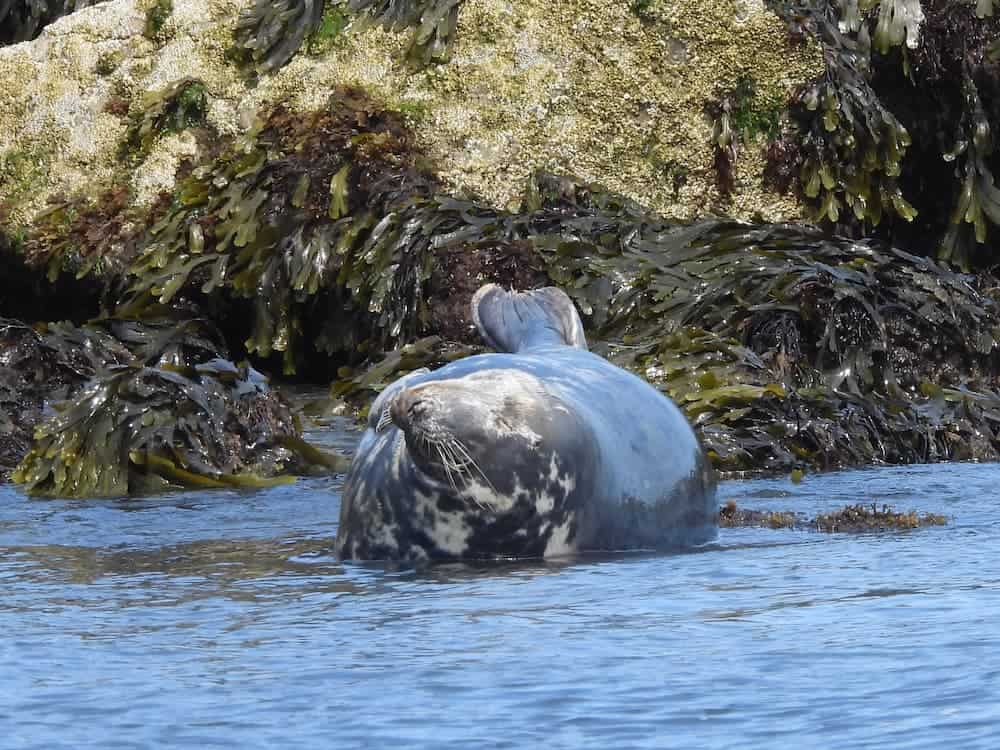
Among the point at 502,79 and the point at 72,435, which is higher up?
the point at 502,79

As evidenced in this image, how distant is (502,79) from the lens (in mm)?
9461

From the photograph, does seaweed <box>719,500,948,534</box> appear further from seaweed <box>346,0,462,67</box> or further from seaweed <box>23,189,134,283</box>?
seaweed <box>23,189,134,283</box>

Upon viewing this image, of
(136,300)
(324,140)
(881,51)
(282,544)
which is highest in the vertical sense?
(881,51)

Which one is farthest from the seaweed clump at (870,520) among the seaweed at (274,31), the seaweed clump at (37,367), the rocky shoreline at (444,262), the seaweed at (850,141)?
the seaweed at (274,31)

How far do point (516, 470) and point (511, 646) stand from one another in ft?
3.20

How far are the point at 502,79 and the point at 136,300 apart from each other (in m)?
2.30

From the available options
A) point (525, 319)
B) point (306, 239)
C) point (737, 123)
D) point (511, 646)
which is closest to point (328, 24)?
point (306, 239)

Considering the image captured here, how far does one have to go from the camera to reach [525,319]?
5.83 m

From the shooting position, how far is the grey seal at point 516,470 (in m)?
4.29

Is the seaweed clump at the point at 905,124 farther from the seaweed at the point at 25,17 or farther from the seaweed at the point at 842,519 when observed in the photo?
the seaweed at the point at 25,17

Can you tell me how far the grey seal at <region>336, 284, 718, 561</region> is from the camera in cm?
429

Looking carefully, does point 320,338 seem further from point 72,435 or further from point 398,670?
point 398,670

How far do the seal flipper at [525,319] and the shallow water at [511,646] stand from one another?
1.02 m

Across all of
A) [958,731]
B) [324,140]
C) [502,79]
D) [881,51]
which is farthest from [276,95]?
[958,731]
